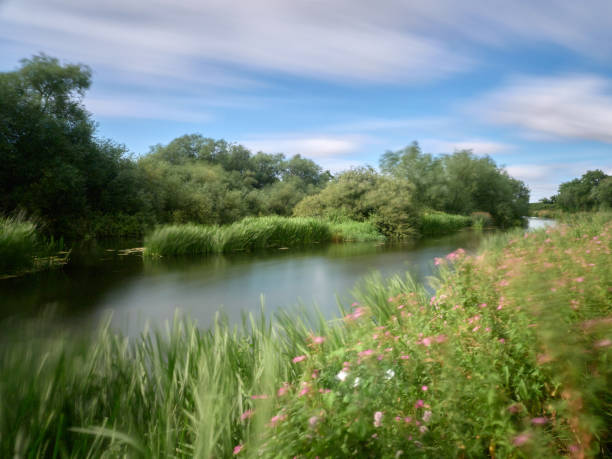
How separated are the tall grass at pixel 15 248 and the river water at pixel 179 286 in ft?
0.90

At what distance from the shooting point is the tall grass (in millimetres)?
6004

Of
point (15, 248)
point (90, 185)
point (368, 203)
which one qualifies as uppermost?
point (90, 185)

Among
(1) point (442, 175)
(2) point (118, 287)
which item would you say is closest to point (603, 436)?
(2) point (118, 287)

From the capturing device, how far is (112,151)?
19500 mm

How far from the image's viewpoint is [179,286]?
248 inches

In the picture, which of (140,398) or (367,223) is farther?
(367,223)

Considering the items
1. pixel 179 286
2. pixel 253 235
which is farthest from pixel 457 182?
pixel 179 286

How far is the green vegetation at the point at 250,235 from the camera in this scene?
9883 mm

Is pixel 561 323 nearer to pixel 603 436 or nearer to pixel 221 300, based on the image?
pixel 603 436

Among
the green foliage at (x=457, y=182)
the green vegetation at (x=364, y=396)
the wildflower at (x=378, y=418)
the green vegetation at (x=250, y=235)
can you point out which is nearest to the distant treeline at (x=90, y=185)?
the green vegetation at (x=250, y=235)

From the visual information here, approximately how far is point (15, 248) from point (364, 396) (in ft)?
23.2

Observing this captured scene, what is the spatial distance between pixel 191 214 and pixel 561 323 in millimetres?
22531

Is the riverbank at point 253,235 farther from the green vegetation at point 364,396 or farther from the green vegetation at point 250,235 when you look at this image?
the green vegetation at point 364,396

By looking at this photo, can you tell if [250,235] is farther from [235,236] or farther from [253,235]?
[235,236]
